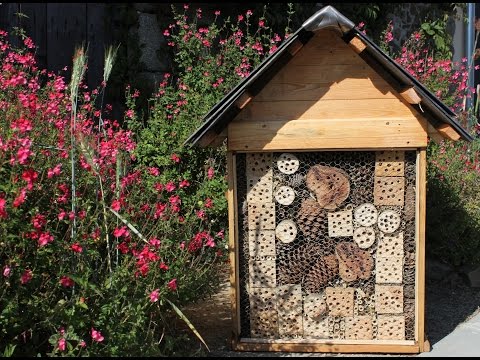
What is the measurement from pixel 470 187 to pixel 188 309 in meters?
2.94

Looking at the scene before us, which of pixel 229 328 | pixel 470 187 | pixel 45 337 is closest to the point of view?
pixel 45 337

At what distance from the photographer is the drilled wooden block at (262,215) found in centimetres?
399

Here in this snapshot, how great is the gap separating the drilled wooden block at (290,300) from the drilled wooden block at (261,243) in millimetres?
221

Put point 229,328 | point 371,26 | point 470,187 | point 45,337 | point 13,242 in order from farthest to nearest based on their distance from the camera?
point 371,26 < point 470,187 < point 229,328 < point 45,337 < point 13,242

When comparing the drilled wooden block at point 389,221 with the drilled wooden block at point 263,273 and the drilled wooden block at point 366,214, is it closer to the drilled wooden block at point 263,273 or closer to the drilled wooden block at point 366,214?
the drilled wooden block at point 366,214

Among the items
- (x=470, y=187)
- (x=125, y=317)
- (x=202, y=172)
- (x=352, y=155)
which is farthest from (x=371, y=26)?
(x=125, y=317)

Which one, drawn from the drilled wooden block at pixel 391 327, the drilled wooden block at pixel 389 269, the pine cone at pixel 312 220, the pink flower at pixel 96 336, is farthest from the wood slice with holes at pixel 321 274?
the pink flower at pixel 96 336

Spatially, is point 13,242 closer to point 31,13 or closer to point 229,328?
point 229,328

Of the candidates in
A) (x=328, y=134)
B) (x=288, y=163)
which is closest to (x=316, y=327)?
(x=288, y=163)

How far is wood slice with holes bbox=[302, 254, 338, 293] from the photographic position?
3.99 metres

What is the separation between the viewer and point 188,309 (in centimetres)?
462

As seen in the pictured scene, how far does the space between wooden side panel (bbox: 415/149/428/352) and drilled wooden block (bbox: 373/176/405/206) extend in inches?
3.6

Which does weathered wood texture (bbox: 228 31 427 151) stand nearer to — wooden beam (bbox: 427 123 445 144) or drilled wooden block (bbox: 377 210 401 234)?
wooden beam (bbox: 427 123 445 144)

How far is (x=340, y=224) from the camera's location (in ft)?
13.0
